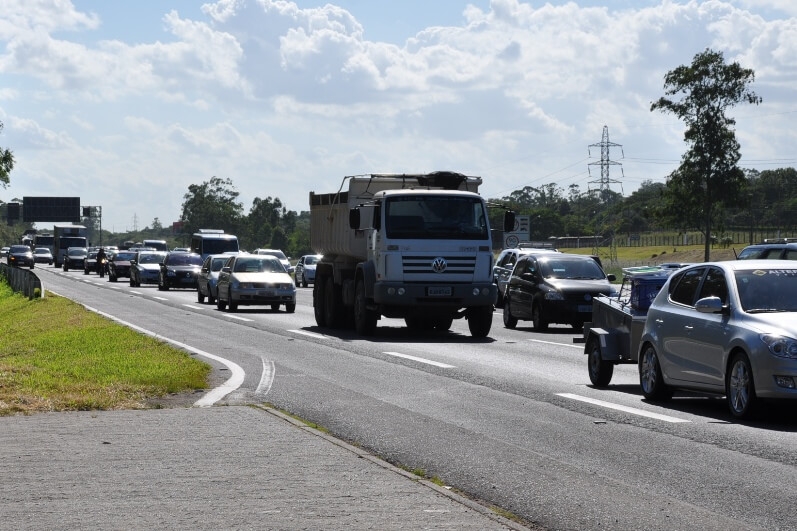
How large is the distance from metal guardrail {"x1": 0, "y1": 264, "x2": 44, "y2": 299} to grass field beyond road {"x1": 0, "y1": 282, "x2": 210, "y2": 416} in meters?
17.7

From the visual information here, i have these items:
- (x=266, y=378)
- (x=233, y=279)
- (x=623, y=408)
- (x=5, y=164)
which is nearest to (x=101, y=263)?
(x=5, y=164)

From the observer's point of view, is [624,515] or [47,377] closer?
[624,515]

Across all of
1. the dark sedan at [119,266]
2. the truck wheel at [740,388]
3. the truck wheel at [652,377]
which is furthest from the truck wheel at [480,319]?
the dark sedan at [119,266]

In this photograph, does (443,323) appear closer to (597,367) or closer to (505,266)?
(505,266)

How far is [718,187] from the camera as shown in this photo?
63.1 meters

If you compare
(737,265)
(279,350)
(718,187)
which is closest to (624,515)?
(737,265)

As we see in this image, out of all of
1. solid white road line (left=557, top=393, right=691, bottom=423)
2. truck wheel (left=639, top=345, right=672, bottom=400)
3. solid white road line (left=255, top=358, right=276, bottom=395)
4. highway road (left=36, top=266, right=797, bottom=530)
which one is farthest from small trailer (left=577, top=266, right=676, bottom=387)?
solid white road line (left=255, top=358, right=276, bottom=395)

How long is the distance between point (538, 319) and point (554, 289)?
2.59 feet

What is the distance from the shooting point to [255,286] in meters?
38.3

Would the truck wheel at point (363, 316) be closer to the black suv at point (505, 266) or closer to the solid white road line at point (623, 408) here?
the black suv at point (505, 266)

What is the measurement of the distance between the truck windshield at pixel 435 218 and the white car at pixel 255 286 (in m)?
12.9

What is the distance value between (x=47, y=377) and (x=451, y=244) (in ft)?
35.7

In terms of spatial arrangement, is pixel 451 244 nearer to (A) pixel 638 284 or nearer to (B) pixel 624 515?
(A) pixel 638 284

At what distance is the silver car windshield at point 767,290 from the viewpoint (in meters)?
13.0
